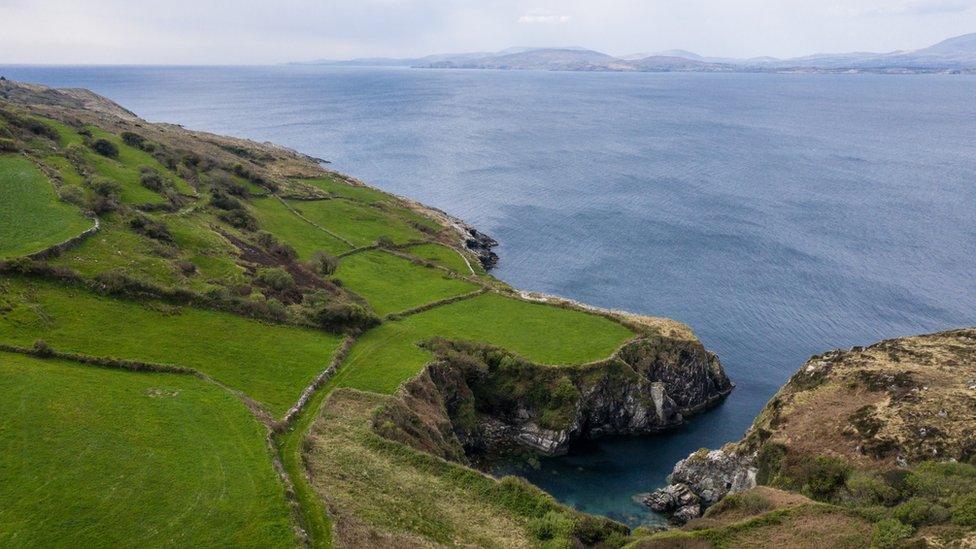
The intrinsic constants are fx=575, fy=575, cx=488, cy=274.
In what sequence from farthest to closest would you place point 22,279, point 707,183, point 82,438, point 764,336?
point 707,183, point 764,336, point 22,279, point 82,438

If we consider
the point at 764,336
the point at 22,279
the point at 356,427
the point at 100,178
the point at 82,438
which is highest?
the point at 100,178

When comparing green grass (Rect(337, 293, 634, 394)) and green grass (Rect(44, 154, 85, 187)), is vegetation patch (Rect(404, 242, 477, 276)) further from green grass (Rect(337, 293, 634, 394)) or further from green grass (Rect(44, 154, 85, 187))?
green grass (Rect(44, 154, 85, 187))

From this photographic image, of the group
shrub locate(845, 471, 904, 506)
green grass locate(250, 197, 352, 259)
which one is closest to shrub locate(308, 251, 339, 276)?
green grass locate(250, 197, 352, 259)

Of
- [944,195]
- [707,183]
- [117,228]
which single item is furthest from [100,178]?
[944,195]

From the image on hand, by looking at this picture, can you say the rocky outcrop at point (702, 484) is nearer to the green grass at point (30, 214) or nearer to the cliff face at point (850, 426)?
the cliff face at point (850, 426)

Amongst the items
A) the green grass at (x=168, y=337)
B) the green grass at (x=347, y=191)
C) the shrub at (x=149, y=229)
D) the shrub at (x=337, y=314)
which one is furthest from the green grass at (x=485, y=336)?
the green grass at (x=347, y=191)

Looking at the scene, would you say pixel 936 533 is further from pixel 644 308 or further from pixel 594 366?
pixel 644 308
